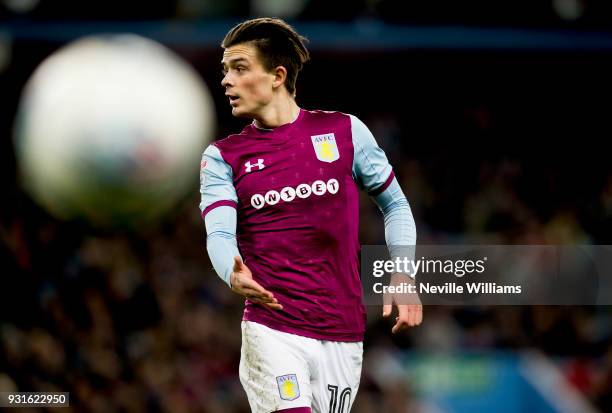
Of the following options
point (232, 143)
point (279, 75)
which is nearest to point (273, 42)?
point (279, 75)

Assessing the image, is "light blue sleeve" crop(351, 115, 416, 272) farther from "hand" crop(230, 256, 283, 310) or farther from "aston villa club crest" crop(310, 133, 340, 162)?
"hand" crop(230, 256, 283, 310)

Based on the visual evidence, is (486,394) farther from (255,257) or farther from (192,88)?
(255,257)

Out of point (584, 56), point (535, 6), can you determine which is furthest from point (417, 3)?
point (584, 56)

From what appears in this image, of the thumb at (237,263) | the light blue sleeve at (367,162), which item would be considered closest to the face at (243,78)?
the light blue sleeve at (367,162)

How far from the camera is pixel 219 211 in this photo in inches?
159

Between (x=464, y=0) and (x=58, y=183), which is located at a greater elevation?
(x=464, y=0)

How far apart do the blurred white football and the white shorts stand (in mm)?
3086

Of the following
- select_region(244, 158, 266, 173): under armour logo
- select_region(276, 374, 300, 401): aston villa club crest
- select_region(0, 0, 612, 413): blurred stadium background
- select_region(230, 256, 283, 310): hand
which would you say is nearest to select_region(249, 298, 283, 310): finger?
select_region(230, 256, 283, 310): hand

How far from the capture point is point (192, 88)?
25.2 feet

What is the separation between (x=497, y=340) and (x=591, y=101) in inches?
154

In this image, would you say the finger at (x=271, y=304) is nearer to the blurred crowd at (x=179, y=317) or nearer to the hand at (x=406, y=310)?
the hand at (x=406, y=310)

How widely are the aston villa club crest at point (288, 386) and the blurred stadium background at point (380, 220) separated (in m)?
4.21

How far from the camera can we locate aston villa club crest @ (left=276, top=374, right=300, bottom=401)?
157 inches

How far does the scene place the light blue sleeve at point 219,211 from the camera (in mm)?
3930
